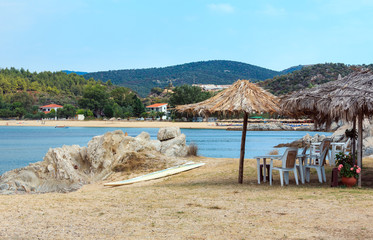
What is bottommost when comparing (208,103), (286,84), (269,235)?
(269,235)

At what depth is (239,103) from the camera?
7734mm

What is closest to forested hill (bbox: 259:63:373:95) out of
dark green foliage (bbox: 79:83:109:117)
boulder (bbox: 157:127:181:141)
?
dark green foliage (bbox: 79:83:109:117)

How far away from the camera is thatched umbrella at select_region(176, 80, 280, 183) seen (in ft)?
25.1

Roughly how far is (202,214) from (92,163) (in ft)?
27.2

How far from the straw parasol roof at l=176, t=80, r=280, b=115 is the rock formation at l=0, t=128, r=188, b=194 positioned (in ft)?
14.8

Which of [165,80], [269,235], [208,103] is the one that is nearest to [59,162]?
[208,103]

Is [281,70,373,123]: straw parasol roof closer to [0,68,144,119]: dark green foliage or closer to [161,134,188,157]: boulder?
[161,134,188,157]: boulder

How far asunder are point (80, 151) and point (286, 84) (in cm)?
5616

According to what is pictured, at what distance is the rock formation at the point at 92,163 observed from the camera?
1138 cm

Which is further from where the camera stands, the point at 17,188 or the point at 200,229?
the point at 17,188

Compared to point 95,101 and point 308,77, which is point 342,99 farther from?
point 95,101

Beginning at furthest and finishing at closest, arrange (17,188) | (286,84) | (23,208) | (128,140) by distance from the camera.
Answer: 1. (286,84)
2. (128,140)
3. (17,188)
4. (23,208)

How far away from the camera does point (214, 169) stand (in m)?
11.1

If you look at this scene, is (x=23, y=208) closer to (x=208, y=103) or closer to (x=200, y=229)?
(x=200, y=229)
